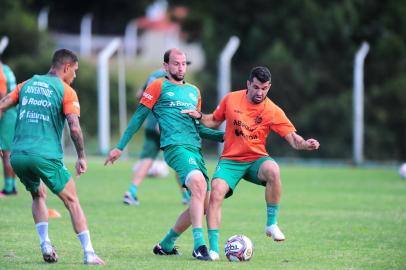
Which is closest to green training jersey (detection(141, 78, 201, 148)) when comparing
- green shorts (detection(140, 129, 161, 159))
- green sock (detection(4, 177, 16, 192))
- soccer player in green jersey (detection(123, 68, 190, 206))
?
soccer player in green jersey (detection(123, 68, 190, 206))

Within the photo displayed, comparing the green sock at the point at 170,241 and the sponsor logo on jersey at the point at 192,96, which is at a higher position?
the sponsor logo on jersey at the point at 192,96

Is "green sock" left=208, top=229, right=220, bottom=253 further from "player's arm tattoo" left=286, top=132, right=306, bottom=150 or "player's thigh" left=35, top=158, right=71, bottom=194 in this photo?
"player's thigh" left=35, top=158, right=71, bottom=194

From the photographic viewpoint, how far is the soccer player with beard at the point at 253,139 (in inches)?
380

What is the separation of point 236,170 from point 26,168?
2.19 meters

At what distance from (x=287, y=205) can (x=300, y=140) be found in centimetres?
558

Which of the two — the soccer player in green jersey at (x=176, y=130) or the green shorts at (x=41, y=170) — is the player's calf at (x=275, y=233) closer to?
the soccer player in green jersey at (x=176, y=130)

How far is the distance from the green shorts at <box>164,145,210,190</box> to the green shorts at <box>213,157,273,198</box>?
1.03ft

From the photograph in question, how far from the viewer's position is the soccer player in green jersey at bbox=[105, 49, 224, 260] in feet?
30.8

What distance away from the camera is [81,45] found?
46.8m

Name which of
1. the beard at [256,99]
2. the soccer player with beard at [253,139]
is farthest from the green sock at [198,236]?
the beard at [256,99]

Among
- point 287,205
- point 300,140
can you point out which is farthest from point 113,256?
point 287,205

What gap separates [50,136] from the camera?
8805mm

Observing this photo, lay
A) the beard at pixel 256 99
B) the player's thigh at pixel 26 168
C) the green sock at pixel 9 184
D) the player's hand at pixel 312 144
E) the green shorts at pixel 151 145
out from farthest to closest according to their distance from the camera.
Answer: the green shorts at pixel 151 145 < the green sock at pixel 9 184 < the beard at pixel 256 99 < the player's hand at pixel 312 144 < the player's thigh at pixel 26 168

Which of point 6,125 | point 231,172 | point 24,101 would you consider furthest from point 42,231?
point 6,125
